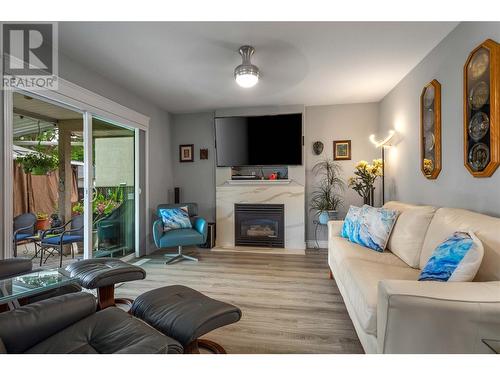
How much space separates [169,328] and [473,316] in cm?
134

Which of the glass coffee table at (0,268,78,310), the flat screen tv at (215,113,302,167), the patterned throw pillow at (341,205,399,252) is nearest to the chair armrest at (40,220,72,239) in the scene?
the glass coffee table at (0,268,78,310)

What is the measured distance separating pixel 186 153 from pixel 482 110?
410 cm

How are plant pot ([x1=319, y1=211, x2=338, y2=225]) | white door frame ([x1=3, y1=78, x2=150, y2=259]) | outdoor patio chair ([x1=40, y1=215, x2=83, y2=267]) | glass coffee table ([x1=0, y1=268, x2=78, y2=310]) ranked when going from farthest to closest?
plant pot ([x1=319, y1=211, x2=338, y2=225])
outdoor patio chair ([x1=40, y1=215, x2=83, y2=267])
white door frame ([x1=3, y1=78, x2=150, y2=259])
glass coffee table ([x1=0, y1=268, x2=78, y2=310])

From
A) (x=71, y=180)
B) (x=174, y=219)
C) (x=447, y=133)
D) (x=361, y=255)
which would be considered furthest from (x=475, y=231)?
(x=71, y=180)

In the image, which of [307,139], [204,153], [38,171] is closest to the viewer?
[38,171]

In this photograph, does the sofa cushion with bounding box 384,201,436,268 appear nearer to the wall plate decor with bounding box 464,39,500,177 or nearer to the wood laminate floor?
the wall plate decor with bounding box 464,39,500,177

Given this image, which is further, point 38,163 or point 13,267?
point 38,163

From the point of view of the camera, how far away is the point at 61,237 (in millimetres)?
2777

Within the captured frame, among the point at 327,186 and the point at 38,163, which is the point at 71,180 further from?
the point at 327,186

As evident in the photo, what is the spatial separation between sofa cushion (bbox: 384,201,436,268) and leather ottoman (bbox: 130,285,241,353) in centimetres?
140

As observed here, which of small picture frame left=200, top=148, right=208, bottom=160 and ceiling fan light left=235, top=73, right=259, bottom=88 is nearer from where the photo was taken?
ceiling fan light left=235, top=73, right=259, bottom=88

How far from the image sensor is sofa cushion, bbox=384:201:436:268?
187 cm

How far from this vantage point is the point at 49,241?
2.70 metres
